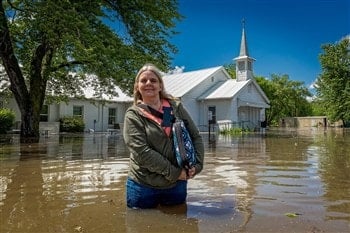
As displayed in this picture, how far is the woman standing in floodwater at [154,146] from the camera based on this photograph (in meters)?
3.68

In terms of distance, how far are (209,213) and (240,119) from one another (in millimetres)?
31269

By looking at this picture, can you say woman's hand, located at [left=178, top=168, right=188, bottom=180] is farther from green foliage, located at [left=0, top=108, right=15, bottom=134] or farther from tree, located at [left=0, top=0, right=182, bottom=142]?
green foliage, located at [left=0, top=108, right=15, bottom=134]

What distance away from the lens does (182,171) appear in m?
3.70

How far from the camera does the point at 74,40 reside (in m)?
13.9

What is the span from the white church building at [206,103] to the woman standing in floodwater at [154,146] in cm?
2616

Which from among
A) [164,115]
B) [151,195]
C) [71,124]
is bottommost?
[151,195]

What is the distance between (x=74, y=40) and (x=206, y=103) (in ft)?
67.5

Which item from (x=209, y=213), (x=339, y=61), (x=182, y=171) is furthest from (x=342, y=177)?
(x=339, y=61)

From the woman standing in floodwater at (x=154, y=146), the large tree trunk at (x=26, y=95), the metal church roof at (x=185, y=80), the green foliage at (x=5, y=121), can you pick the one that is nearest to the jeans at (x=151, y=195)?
the woman standing in floodwater at (x=154, y=146)

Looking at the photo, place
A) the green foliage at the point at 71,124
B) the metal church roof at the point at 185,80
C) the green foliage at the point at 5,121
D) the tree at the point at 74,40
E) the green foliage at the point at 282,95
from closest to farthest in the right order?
the tree at the point at 74,40 < the green foliage at the point at 5,121 < the green foliage at the point at 71,124 < the metal church roof at the point at 185,80 < the green foliage at the point at 282,95

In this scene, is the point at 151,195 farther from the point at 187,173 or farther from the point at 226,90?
the point at 226,90

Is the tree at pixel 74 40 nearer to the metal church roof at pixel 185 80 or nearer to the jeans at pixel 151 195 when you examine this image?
the jeans at pixel 151 195

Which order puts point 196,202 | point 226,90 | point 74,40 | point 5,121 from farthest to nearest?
1. point 226,90
2. point 5,121
3. point 74,40
4. point 196,202

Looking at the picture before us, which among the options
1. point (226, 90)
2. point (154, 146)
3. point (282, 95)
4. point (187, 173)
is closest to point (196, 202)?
point (187, 173)
